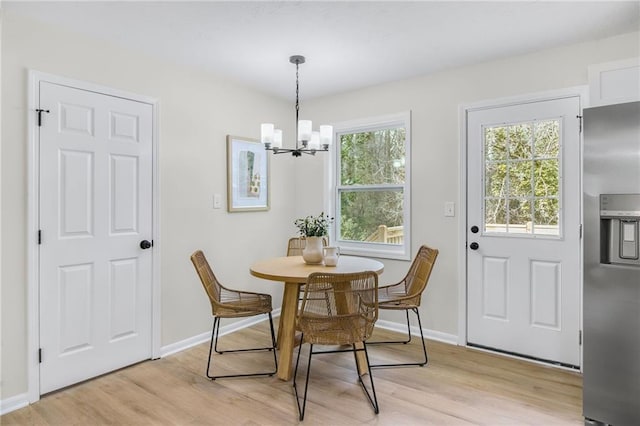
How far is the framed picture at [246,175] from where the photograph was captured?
12.1 ft

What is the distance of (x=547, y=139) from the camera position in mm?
2969

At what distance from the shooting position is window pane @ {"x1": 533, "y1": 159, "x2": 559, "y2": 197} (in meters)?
2.95

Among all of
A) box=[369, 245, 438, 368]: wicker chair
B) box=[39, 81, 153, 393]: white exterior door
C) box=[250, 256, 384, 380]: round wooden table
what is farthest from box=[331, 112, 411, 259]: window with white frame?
box=[39, 81, 153, 393]: white exterior door

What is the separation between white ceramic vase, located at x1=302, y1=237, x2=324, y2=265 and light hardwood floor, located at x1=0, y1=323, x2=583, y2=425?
2.60 ft

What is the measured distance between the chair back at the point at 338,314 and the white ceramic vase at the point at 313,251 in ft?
2.14

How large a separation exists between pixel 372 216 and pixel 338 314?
1840mm

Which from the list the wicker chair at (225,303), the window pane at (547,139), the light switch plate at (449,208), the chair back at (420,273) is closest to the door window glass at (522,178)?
the window pane at (547,139)

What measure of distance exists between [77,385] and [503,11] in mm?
3606

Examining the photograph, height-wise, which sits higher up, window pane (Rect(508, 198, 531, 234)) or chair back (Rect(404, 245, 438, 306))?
window pane (Rect(508, 198, 531, 234))

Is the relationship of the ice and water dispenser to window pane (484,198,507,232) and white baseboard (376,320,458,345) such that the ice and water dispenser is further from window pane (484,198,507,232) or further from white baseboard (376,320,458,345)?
white baseboard (376,320,458,345)

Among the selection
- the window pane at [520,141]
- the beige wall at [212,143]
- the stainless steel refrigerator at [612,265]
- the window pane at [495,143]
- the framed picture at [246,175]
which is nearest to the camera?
the stainless steel refrigerator at [612,265]

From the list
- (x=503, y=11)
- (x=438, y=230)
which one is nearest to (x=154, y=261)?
(x=438, y=230)

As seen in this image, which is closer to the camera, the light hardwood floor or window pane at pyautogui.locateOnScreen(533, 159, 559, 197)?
the light hardwood floor

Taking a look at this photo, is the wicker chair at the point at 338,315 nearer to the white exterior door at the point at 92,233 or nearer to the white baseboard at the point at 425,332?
the white baseboard at the point at 425,332
